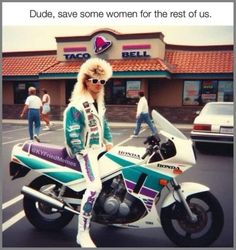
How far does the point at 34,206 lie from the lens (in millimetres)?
3490

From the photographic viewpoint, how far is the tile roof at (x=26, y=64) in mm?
17719

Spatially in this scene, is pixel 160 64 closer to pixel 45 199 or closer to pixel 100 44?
pixel 100 44

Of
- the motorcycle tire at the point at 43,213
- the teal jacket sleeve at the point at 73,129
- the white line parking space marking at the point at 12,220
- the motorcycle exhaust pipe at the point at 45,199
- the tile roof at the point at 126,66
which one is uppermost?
the tile roof at the point at 126,66

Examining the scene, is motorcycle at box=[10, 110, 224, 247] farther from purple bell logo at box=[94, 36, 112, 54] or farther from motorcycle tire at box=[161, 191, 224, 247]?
purple bell logo at box=[94, 36, 112, 54]

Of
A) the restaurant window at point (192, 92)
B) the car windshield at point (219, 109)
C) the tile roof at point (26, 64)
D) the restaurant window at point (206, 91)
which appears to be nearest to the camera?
the car windshield at point (219, 109)

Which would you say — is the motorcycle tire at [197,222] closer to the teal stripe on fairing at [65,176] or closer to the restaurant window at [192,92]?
the teal stripe on fairing at [65,176]

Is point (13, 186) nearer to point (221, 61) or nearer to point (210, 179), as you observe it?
point (210, 179)

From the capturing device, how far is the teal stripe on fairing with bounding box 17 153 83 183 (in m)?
3.10

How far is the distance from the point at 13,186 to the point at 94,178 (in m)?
2.61

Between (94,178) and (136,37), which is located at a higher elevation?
(136,37)

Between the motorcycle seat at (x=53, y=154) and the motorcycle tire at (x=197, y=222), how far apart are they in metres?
1.10

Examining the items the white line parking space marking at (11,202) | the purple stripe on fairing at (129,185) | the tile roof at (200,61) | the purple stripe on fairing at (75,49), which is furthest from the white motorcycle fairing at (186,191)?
the purple stripe on fairing at (75,49)

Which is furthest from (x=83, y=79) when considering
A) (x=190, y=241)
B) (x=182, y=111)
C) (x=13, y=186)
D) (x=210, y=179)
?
(x=182, y=111)

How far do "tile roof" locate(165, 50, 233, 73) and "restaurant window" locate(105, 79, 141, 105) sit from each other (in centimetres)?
237
